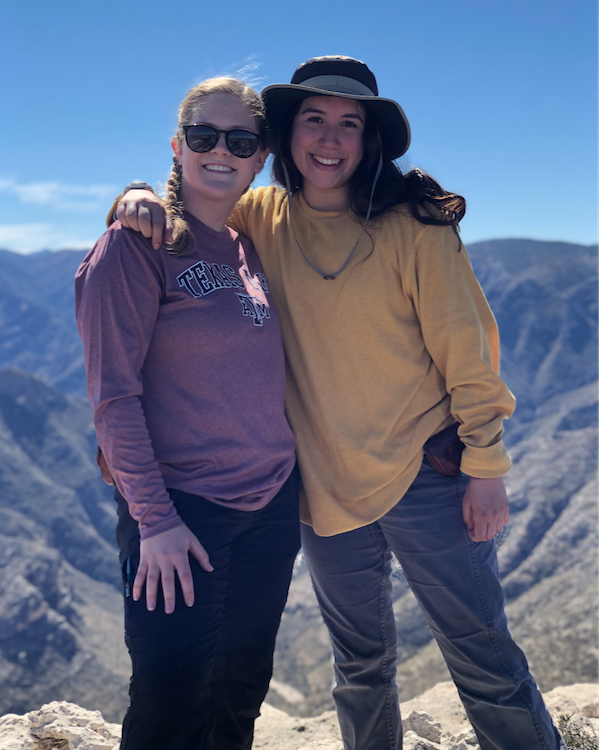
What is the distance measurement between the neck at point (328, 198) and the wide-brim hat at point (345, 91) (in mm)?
303

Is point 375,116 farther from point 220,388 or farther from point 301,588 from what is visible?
point 301,588

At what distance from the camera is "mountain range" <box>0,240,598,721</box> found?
50991 millimetres

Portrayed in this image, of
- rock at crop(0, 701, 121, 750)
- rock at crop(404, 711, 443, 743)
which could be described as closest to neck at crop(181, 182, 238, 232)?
rock at crop(0, 701, 121, 750)

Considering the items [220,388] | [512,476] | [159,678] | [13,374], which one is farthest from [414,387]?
[13,374]

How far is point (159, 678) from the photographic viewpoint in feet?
7.50

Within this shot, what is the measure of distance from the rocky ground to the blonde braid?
2936 millimetres

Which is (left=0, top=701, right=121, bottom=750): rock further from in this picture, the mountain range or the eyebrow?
the eyebrow

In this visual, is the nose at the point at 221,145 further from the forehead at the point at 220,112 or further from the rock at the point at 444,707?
the rock at the point at 444,707

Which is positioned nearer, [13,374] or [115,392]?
[115,392]

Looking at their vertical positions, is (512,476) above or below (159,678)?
below

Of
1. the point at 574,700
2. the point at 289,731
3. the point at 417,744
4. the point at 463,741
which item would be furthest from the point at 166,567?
the point at 574,700

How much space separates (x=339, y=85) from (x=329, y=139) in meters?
0.26

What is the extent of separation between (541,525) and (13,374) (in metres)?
87.8

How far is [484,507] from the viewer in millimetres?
3047
